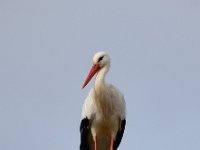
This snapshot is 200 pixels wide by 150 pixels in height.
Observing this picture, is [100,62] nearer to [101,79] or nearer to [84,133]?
[101,79]

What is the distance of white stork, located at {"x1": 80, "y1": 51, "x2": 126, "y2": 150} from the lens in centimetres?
1231

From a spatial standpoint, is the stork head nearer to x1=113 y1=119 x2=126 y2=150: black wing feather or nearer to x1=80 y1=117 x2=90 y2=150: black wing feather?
x1=80 y1=117 x2=90 y2=150: black wing feather

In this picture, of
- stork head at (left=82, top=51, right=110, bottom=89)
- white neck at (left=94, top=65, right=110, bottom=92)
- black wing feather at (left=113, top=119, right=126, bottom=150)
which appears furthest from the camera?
black wing feather at (left=113, top=119, right=126, bottom=150)

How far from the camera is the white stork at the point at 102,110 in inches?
485

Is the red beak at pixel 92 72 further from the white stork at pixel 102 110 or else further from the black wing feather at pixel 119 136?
the black wing feather at pixel 119 136

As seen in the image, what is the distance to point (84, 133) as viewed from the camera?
1260 centimetres

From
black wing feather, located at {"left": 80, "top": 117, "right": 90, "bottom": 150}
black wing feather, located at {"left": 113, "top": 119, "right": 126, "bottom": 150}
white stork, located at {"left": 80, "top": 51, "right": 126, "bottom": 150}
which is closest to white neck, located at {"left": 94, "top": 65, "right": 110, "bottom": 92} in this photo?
white stork, located at {"left": 80, "top": 51, "right": 126, "bottom": 150}

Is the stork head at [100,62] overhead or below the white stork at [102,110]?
overhead

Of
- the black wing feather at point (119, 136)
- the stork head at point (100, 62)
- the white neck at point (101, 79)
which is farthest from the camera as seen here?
the black wing feather at point (119, 136)

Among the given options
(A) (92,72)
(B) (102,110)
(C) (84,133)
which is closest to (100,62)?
(A) (92,72)

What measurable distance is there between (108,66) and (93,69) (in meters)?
0.25

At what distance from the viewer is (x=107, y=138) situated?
12.7m

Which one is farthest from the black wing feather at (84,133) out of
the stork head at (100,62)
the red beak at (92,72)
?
the stork head at (100,62)

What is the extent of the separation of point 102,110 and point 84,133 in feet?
1.79
